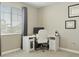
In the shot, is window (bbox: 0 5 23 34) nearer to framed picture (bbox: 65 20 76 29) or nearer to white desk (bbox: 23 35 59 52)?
white desk (bbox: 23 35 59 52)

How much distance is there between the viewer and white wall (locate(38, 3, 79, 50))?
4412 millimetres

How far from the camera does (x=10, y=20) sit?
4766 mm

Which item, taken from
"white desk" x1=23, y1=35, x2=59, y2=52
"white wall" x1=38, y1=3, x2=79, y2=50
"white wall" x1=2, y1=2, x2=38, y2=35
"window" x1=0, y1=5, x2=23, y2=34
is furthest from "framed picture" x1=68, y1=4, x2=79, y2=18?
"window" x1=0, y1=5, x2=23, y2=34

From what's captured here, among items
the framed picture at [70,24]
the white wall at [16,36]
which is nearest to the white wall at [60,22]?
the framed picture at [70,24]

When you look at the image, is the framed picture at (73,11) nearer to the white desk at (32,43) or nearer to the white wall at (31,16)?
the white desk at (32,43)

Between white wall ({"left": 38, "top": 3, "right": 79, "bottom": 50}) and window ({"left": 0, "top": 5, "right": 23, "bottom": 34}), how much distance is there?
135 centimetres

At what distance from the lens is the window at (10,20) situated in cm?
448

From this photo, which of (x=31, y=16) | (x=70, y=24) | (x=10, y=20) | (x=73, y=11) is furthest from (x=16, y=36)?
(x=73, y=11)

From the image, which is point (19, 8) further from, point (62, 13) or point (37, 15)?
point (62, 13)

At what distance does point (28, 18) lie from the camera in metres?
5.47

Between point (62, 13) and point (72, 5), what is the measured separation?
621mm

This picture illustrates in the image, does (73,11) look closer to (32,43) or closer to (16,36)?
(32,43)

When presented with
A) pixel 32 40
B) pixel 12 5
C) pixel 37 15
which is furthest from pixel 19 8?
pixel 32 40

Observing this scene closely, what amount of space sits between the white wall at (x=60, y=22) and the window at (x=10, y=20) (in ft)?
4.44
